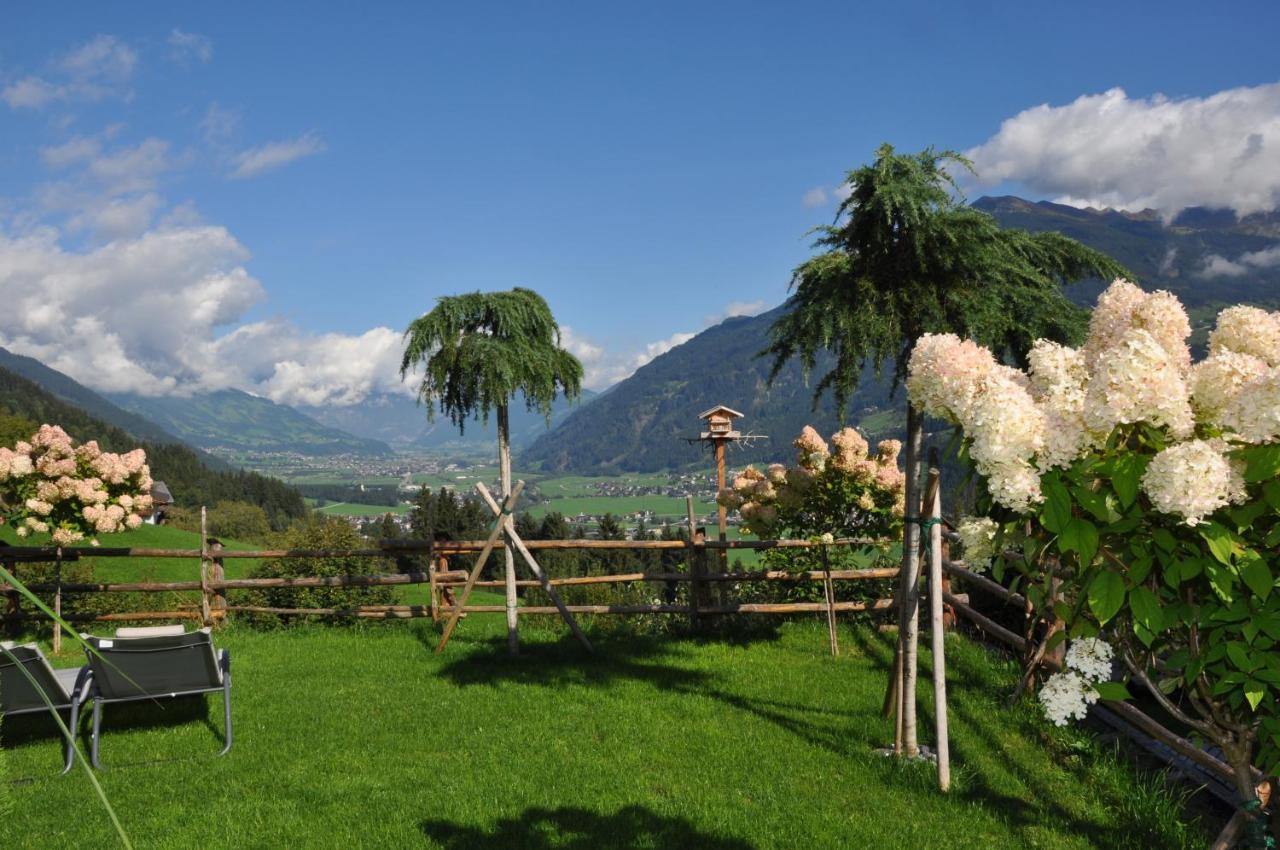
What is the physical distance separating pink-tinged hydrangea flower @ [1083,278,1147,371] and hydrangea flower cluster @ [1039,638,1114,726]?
1011 mm

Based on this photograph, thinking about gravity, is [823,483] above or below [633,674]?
above

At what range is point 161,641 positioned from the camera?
6.24 metres

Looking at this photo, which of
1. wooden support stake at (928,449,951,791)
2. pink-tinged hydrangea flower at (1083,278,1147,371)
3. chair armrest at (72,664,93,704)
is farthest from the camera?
chair armrest at (72,664,93,704)

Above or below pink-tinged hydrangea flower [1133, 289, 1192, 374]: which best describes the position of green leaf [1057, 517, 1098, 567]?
below

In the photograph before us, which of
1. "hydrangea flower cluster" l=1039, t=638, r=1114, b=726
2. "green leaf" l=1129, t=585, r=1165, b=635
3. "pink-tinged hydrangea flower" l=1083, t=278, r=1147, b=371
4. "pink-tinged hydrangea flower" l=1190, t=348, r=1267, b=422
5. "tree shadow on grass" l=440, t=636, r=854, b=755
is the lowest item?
"tree shadow on grass" l=440, t=636, r=854, b=755

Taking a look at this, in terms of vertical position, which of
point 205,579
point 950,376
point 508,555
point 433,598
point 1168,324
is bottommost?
point 433,598

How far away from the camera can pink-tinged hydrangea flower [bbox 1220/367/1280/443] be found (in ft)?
7.08

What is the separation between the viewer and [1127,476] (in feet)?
7.60

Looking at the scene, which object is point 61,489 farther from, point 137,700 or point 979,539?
point 979,539

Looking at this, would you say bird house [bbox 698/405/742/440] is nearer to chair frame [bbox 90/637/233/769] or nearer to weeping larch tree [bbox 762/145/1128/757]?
weeping larch tree [bbox 762/145/1128/757]

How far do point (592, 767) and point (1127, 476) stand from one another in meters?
4.26

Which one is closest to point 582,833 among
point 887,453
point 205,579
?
point 887,453

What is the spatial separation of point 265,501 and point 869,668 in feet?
320

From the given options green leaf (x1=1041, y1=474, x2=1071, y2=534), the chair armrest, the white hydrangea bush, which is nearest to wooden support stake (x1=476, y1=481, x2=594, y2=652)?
the chair armrest
